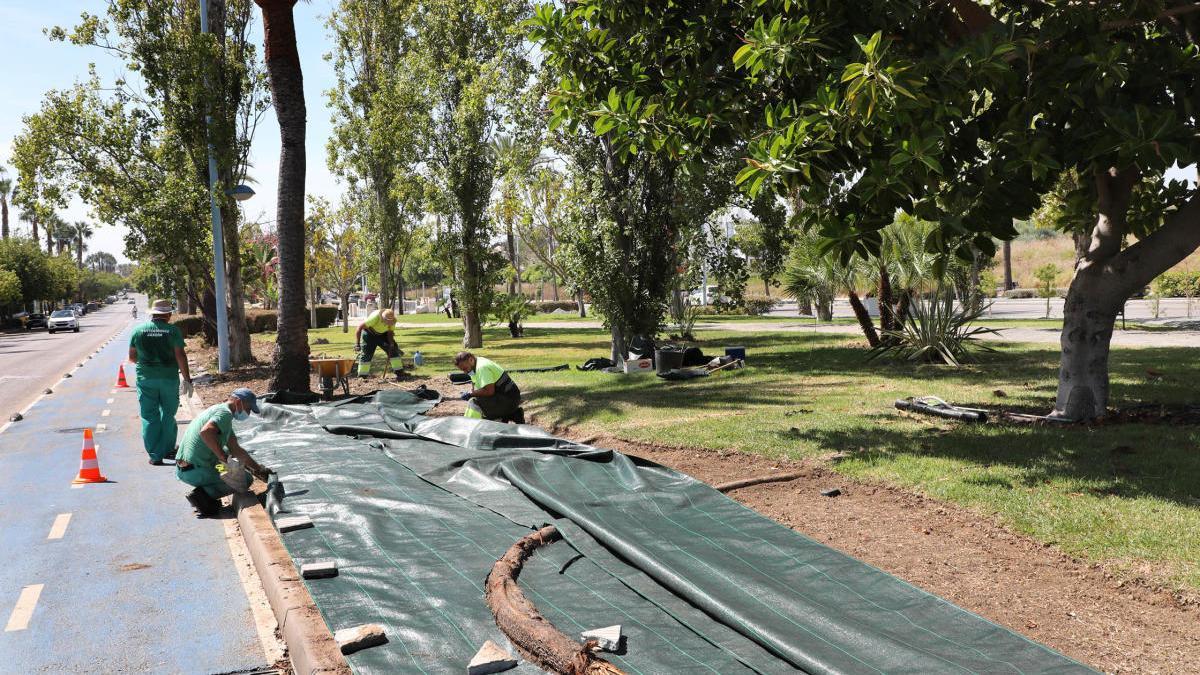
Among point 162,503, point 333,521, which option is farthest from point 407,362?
point 333,521

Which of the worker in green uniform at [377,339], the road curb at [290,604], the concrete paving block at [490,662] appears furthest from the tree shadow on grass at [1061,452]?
the worker in green uniform at [377,339]

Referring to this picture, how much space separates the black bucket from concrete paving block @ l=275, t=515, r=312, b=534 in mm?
10492

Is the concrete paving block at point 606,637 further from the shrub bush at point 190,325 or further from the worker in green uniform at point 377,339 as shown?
the shrub bush at point 190,325

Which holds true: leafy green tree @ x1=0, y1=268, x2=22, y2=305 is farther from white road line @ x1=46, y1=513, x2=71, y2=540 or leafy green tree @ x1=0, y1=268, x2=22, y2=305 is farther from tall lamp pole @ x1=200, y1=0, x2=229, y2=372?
white road line @ x1=46, y1=513, x2=71, y2=540

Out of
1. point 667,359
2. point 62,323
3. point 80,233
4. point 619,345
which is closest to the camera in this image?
point 667,359

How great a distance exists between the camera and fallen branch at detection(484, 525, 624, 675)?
3.97 m

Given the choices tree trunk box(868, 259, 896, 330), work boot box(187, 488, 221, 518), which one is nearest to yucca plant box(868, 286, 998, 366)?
tree trunk box(868, 259, 896, 330)

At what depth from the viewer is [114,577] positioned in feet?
20.2

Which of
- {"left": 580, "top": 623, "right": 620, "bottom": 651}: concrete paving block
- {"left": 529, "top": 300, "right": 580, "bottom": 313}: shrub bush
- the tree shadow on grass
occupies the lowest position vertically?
{"left": 580, "top": 623, "right": 620, "bottom": 651}: concrete paving block

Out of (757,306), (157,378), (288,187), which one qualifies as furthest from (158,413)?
(757,306)

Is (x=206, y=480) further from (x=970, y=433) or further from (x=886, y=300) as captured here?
(x=886, y=300)

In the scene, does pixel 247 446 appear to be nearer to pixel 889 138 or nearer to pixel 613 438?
pixel 613 438

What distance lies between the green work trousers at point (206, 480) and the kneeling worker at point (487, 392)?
126 inches

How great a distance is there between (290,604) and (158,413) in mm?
6156
